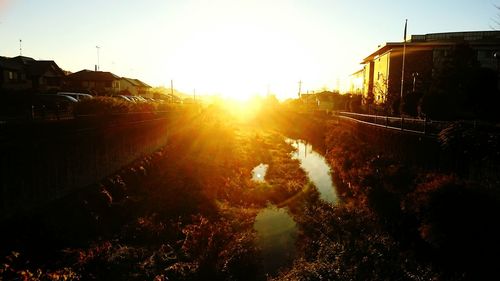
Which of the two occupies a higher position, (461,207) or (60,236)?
(461,207)

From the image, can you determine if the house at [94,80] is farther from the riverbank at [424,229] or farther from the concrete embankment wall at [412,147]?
the riverbank at [424,229]

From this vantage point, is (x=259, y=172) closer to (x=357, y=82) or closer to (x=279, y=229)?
(x=279, y=229)

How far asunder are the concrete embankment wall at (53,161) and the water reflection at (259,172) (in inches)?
306

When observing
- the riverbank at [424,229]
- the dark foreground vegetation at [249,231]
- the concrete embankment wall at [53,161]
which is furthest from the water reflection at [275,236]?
the concrete embankment wall at [53,161]

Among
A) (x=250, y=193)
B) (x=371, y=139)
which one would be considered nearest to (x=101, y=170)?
(x=250, y=193)

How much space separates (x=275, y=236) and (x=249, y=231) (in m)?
0.98

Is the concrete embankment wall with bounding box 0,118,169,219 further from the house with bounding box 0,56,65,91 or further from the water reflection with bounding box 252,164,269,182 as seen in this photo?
the house with bounding box 0,56,65,91

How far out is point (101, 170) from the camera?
52.9 ft

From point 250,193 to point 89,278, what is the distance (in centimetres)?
1037

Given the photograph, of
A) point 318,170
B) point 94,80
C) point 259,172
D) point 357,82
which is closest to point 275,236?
point 259,172

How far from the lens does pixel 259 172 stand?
2506cm

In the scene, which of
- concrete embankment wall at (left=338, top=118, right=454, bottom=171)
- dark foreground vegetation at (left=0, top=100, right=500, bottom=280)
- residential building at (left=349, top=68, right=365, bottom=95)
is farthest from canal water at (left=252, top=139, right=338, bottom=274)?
residential building at (left=349, top=68, right=365, bottom=95)

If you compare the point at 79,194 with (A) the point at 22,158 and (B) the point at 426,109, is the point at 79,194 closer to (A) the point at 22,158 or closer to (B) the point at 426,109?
(A) the point at 22,158

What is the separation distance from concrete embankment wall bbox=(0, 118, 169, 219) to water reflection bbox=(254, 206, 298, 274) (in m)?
7.21
